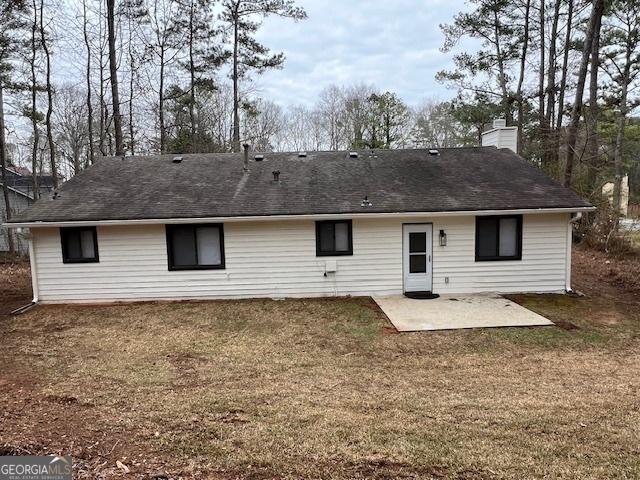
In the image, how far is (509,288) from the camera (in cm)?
981

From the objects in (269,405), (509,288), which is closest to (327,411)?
(269,405)

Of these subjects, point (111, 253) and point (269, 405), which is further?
point (111, 253)

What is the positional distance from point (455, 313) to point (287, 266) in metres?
3.83

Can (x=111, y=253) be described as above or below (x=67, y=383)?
above

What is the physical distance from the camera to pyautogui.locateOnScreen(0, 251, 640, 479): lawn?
3.42 meters

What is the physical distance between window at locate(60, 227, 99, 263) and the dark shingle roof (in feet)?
1.45

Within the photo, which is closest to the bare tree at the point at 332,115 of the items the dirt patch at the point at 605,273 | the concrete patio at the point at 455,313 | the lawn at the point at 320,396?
the dirt patch at the point at 605,273

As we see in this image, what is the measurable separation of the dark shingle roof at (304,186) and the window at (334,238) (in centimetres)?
43

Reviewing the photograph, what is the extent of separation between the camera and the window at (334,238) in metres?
A: 9.64

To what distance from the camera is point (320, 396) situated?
4797mm

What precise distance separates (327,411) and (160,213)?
21.8 ft

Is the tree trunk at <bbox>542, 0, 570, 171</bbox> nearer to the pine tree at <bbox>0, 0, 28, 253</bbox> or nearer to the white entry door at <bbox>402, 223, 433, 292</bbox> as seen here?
the white entry door at <bbox>402, 223, 433, 292</bbox>

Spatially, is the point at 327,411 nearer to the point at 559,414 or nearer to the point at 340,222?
the point at 559,414

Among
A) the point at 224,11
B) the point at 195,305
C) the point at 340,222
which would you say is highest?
the point at 224,11
